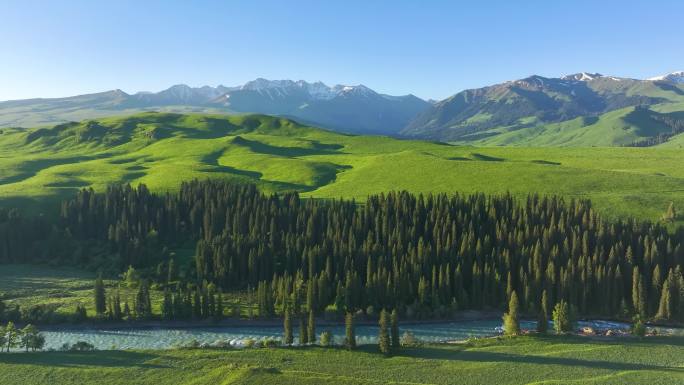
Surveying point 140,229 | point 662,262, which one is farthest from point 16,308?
point 662,262

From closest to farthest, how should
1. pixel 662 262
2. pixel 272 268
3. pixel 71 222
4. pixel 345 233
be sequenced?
pixel 662 262 < pixel 272 268 < pixel 345 233 < pixel 71 222

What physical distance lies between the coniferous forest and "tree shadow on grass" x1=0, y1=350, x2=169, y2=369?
22.7 m

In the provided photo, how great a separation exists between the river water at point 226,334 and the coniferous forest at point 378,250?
5254 mm

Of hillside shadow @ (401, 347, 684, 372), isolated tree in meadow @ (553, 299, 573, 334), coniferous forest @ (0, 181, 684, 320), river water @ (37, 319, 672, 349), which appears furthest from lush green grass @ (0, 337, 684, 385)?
coniferous forest @ (0, 181, 684, 320)

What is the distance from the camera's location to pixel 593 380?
3130 inches

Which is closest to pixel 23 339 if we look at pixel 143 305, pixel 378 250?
pixel 143 305

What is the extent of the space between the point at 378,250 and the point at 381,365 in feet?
175

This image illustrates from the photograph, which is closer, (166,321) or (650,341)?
(650,341)

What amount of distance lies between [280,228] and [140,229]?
1960 inches

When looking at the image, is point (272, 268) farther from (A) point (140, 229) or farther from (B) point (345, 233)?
(A) point (140, 229)

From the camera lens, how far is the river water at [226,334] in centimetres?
10319

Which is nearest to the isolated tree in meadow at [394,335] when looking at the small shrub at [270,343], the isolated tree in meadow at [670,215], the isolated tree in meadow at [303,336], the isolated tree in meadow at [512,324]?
the isolated tree in meadow at [303,336]

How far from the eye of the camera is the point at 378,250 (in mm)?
138125

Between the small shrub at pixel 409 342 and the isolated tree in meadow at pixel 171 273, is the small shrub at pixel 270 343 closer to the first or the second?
the small shrub at pixel 409 342
